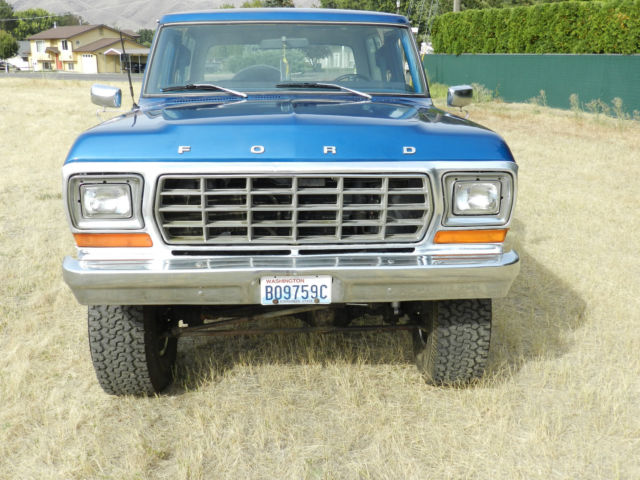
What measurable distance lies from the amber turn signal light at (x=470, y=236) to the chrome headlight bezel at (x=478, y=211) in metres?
0.04

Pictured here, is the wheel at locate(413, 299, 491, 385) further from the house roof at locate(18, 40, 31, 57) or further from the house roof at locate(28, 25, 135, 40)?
the house roof at locate(18, 40, 31, 57)

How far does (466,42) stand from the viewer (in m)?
23.9

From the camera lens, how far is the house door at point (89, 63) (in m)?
76.1

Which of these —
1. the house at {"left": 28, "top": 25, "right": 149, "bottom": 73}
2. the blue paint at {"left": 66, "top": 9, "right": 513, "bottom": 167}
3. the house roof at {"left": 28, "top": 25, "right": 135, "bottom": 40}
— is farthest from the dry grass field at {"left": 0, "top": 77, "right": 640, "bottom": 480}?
the house roof at {"left": 28, "top": 25, "right": 135, "bottom": 40}

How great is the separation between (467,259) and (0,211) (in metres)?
6.36

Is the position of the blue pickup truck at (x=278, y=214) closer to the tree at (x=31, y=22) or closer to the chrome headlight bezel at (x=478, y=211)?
the chrome headlight bezel at (x=478, y=211)

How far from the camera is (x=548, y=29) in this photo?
61.5ft

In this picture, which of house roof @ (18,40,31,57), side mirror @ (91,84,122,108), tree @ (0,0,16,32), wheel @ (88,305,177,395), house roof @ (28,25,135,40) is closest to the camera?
wheel @ (88,305,177,395)

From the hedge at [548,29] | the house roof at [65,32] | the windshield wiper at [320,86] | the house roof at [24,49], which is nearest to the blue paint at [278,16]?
the windshield wiper at [320,86]

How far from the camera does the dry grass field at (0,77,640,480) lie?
9.66 feet

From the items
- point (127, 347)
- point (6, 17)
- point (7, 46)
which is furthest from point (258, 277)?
point (6, 17)

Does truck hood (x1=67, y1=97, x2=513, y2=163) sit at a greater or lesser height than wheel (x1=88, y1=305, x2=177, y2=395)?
greater

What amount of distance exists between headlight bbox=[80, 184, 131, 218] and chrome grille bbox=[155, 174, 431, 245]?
14 centimetres

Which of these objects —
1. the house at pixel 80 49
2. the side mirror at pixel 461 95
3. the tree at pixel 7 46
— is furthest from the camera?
the tree at pixel 7 46
